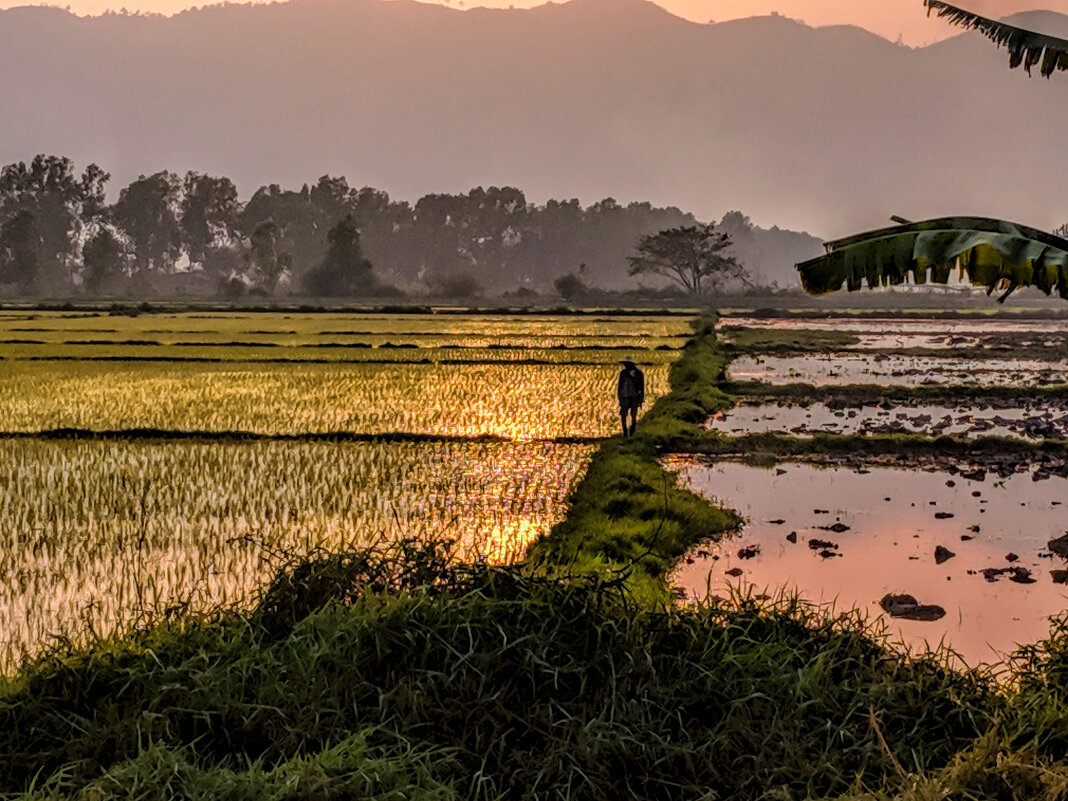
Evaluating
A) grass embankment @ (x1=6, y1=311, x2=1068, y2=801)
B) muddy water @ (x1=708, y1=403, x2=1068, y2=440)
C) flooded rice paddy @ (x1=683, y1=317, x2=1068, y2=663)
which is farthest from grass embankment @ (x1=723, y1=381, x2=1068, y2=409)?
grass embankment @ (x1=6, y1=311, x2=1068, y2=801)

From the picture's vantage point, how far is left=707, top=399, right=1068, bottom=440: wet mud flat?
1387cm

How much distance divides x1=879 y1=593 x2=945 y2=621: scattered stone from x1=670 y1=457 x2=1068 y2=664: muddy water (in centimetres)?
7

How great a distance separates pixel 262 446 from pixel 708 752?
9.21m

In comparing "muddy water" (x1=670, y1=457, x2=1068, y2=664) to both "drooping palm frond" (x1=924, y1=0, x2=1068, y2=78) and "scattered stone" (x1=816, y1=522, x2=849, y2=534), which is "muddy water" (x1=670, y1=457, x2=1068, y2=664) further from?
→ "drooping palm frond" (x1=924, y1=0, x2=1068, y2=78)

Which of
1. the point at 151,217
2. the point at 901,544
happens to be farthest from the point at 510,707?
the point at 151,217

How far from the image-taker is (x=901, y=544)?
8.17 metres

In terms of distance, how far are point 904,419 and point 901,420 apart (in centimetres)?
16

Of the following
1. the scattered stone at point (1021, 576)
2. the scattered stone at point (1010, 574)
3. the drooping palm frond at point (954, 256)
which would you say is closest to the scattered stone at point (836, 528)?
the scattered stone at point (1010, 574)

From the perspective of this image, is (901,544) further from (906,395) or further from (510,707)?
(906,395)

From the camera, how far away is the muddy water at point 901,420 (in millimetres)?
13859

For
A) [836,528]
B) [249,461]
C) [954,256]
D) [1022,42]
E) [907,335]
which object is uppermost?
[1022,42]

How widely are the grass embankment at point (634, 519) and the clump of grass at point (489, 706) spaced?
1.64 feet

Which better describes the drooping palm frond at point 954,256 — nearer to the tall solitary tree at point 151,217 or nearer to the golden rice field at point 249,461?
the golden rice field at point 249,461

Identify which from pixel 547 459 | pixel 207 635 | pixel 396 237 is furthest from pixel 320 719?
pixel 396 237
